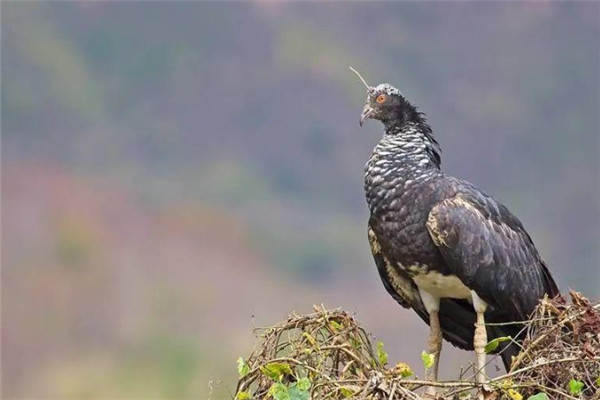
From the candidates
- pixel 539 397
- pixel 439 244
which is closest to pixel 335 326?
pixel 539 397

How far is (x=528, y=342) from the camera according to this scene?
12.3ft

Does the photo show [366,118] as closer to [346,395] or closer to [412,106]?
[412,106]

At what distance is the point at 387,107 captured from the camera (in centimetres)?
507

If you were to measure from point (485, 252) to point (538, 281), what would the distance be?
15.7 inches

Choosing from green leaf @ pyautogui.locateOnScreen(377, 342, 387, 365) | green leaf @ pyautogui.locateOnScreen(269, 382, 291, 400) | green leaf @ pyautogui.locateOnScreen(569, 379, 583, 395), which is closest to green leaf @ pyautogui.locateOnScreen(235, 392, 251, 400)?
green leaf @ pyautogui.locateOnScreen(269, 382, 291, 400)

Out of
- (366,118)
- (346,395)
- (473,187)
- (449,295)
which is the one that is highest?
(366,118)

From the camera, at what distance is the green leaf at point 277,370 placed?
3.51m

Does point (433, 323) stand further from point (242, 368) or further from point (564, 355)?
point (242, 368)

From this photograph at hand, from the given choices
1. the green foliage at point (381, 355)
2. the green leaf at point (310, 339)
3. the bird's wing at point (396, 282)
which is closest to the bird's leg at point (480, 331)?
the bird's wing at point (396, 282)

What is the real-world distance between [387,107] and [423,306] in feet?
3.12

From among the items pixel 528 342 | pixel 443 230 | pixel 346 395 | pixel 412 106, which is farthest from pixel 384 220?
pixel 346 395

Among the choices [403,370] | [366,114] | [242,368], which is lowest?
[403,370]

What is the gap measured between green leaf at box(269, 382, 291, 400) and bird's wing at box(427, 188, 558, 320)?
1585 millimetres

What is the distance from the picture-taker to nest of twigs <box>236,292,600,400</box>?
3.39 meters
